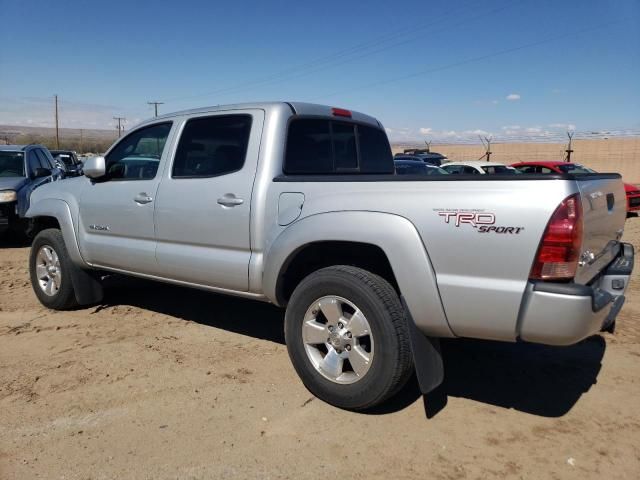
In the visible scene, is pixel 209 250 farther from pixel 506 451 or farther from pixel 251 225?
pixel 506 451

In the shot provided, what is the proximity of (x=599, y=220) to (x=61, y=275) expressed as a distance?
15.5ft

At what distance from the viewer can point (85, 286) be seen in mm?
5434

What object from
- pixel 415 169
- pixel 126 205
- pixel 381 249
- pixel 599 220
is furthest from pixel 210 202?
pixel 415 169

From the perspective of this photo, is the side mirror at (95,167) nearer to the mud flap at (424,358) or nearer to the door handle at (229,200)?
the door handle at (229,200)

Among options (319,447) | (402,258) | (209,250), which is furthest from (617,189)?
(209,250)

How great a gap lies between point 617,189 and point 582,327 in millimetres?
1222

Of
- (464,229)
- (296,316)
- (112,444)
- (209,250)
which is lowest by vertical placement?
(112,444)

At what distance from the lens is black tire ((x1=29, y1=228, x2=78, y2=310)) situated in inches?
212

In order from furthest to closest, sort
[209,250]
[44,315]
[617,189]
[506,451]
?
1. [44,315]
2. [209,250]
3. [617,189]
4. [506,451]

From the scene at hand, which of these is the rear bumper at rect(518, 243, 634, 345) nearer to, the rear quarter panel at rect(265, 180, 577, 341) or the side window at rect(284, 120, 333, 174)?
the rear quarter panel at rect(265, 180, 577, 341)

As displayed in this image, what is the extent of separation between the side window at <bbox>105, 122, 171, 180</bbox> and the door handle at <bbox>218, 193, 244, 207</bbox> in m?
0.94

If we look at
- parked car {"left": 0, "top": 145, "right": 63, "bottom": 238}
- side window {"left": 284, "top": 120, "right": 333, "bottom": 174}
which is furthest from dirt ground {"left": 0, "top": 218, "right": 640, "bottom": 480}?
parked car {"left": 0, "top": 145, "right": 63, "bottom": 238}

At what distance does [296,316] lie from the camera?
140 inches

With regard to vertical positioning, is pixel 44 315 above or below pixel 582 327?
below
